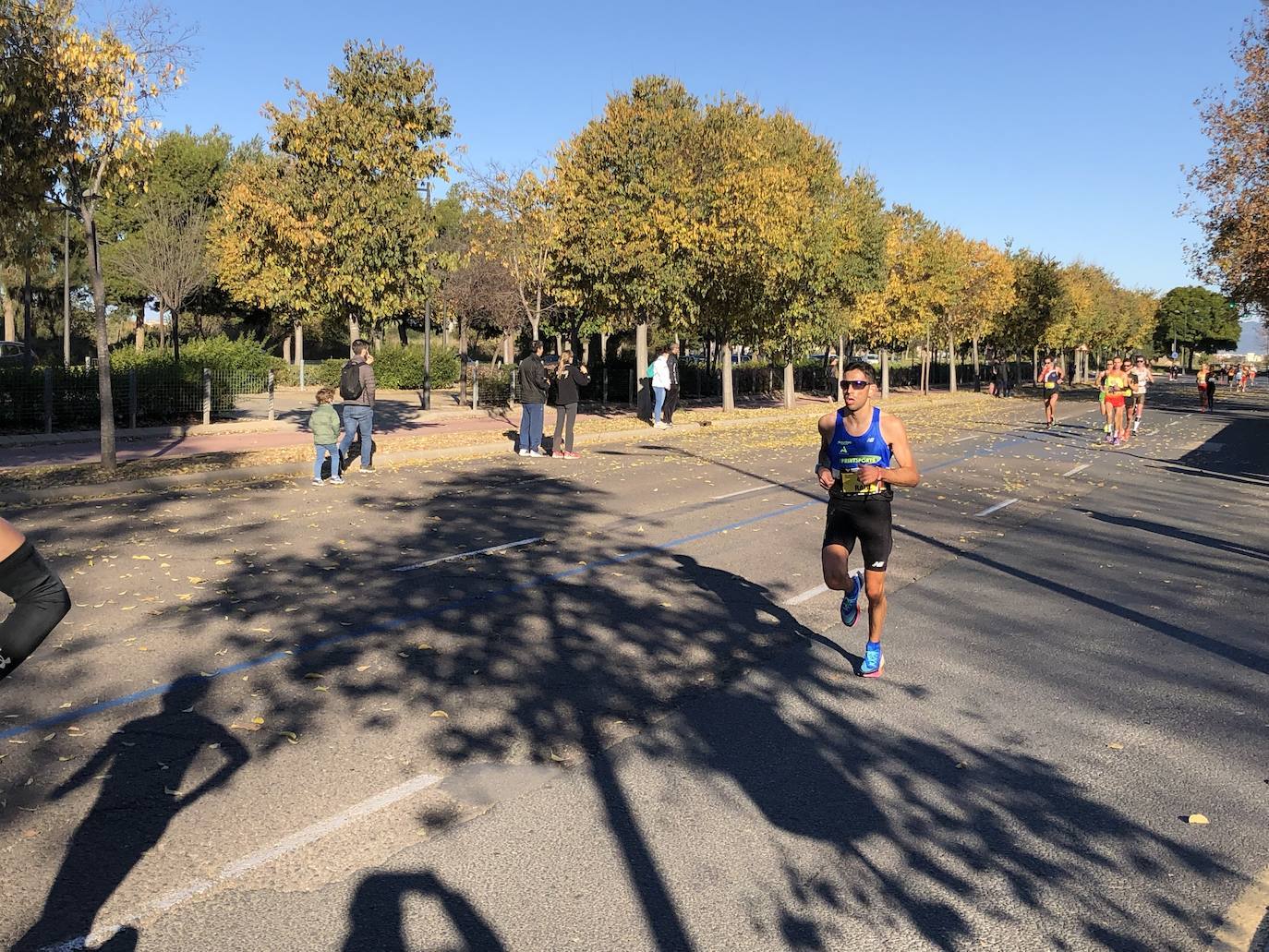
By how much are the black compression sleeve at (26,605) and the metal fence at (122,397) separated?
55.9 feet

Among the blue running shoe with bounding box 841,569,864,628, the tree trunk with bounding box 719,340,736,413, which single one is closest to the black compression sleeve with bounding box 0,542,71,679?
the blue running shoe with bounding box 841,569,864,628

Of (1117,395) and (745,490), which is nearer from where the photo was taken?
(745,490)

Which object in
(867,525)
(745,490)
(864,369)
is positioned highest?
(864,369)

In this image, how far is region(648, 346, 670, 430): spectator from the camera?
80.6 ft

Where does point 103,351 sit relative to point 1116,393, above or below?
above

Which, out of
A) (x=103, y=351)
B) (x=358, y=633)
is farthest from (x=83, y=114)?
(x=358, y=633)

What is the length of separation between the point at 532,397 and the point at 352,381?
374cm

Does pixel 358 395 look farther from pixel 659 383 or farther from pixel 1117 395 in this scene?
pixel 1117 395

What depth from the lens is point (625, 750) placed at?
4711 millimetres

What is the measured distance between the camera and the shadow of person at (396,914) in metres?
3.13

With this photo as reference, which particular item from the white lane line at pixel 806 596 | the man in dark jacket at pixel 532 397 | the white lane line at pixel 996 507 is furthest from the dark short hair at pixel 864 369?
the man in dark jacket at pixel 532 397

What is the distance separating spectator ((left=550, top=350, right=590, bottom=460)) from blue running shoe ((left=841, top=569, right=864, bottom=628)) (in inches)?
460

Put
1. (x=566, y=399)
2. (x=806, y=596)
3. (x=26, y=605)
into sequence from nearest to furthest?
(x=26, y=605)
(x=806, y=596)
(x=566, y=399)

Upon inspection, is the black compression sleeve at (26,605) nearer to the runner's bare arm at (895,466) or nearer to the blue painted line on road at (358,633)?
the blue painted line on road at (358,633)
